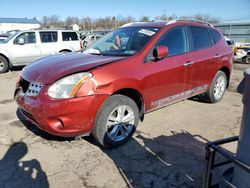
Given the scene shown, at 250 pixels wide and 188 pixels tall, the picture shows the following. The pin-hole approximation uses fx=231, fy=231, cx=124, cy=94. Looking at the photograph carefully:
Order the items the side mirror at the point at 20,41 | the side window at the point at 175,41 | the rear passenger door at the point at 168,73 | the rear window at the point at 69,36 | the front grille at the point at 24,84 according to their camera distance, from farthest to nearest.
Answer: the rear window at the point at 69,36 → the side mirror at the point at 20,41 → the side window at the point at 175,41 → the rear passenger door at the point at 168,73 → the front grille at the point at 24,84

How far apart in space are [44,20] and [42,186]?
90428mm

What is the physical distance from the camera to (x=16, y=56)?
945 cm

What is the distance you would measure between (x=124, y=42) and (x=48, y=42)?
7229 millimetres

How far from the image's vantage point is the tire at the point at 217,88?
4.91 m

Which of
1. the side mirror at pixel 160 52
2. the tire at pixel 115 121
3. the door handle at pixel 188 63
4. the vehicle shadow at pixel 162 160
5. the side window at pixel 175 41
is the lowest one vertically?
the vehicle shadow at pixel 162 160

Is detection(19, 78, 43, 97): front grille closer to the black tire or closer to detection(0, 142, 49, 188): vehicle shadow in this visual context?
detection(0, 142, 49, 188): vehicle shadow

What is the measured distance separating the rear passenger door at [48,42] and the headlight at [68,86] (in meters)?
7.95

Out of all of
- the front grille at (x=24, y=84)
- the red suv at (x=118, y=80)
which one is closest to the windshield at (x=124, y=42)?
the red suv at (x=118, y=80)

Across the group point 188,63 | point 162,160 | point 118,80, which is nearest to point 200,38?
point 188,63

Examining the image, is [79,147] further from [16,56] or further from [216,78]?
[16,56]

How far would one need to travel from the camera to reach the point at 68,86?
275 centimetres

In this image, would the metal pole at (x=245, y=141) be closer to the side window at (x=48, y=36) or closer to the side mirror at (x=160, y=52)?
the side mirror at (x=160, y=52)

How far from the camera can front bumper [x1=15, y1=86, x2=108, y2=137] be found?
2707mm

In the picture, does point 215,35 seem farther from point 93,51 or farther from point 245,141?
point 245,141
